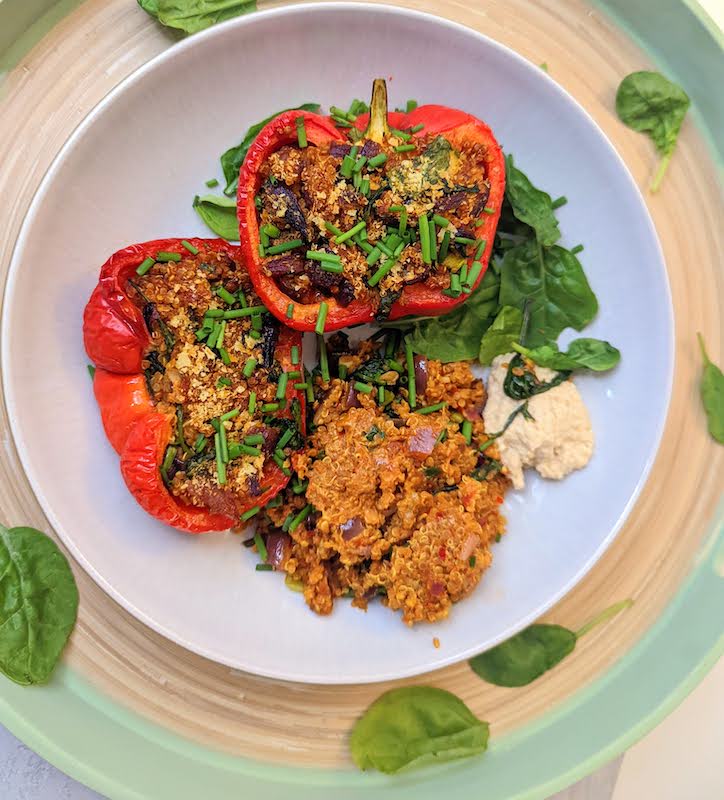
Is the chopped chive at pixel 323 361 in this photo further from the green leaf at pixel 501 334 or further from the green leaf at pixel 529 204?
the green leaf at pixel 529 204

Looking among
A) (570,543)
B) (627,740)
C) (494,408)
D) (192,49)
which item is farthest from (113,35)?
(627,740)

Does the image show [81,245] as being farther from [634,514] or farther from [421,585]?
[634,514]

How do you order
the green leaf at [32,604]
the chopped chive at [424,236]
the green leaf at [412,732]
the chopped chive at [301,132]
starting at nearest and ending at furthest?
the chopped chive at [424,236]
the chopped chive at [301,132]
the green leaf at [32,604]
the green leaf at [412,732]

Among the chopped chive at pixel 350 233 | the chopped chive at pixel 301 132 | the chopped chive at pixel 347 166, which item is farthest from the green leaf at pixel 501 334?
the chopped chive at pixel 301 132

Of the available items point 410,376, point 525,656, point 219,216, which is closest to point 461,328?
point 410,376

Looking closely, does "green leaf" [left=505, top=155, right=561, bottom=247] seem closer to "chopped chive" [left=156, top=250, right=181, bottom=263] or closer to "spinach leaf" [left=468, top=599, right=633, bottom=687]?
"chopped chive" [left=156, top=250, right=181, bottom=263]

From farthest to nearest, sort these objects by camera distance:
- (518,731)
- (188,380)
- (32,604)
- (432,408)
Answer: (518,731) < (432,408) < (32,604) < (188,380)

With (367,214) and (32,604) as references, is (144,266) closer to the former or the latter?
(367,214)
